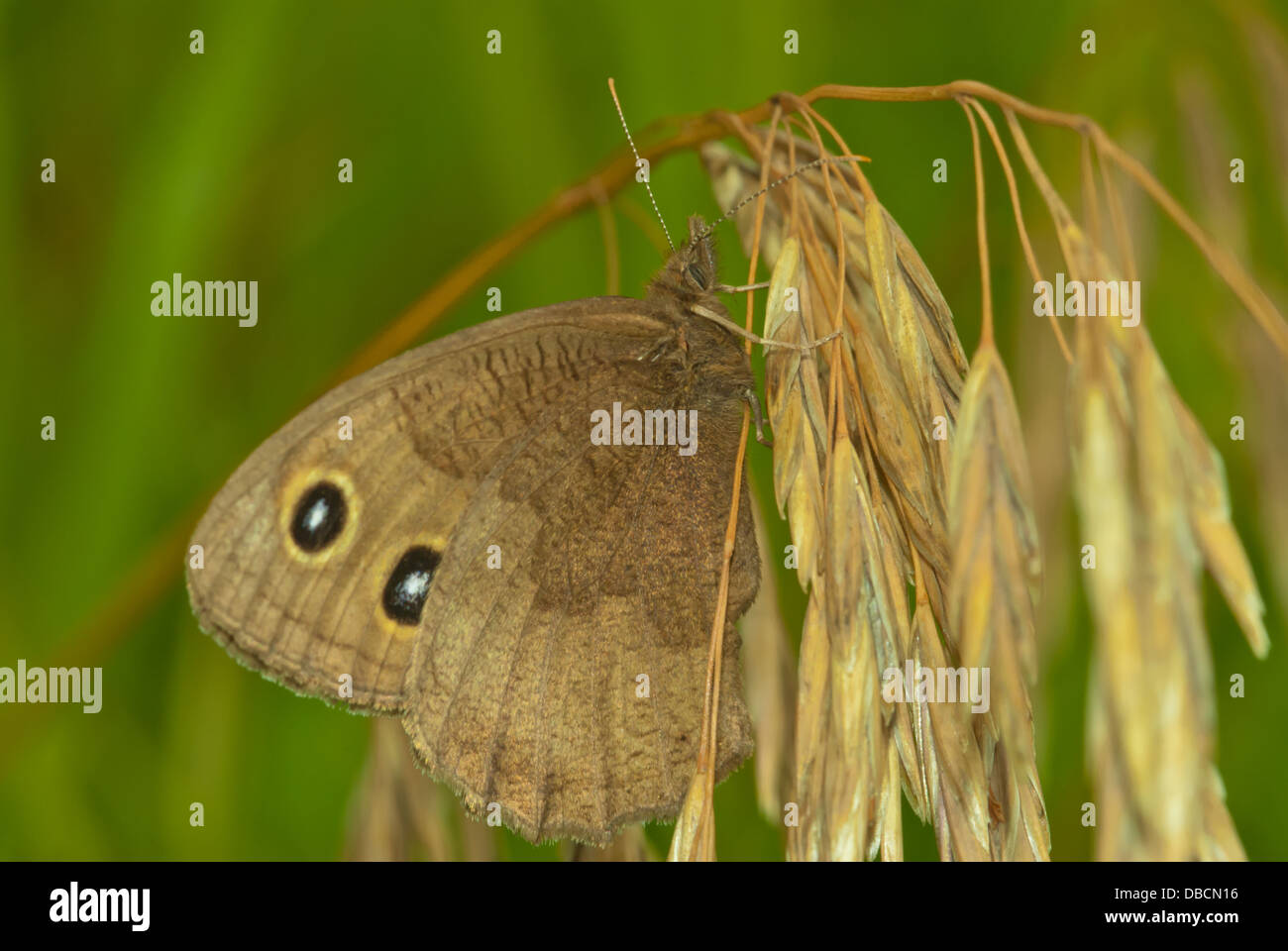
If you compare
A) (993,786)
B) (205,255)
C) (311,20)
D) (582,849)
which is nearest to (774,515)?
(582,849)

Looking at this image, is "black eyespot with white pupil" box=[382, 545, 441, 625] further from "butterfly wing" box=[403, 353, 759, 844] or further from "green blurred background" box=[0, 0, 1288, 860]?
"green blurred background" box=[0, 0, 1288, 860]

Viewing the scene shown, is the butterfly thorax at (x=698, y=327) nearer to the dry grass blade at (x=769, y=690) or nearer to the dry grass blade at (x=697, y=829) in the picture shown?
the dry grass blade at (x=769, y=690)

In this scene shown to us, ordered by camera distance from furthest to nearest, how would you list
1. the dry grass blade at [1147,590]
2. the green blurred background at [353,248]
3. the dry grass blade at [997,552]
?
1. the green blurred background at [353,248]
2. the dry grass blade at [997,552]
3. the dry grass blade at [1147,590]

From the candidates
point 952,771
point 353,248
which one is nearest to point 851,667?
point 952,771

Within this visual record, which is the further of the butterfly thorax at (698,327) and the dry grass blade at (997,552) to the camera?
the butterfly thorax at (698,327)

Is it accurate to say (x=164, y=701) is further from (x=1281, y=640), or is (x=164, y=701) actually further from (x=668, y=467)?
(x=1281, y=640)

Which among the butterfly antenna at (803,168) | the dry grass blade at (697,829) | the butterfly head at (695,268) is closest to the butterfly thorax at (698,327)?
the butterfly head at (695,268)
